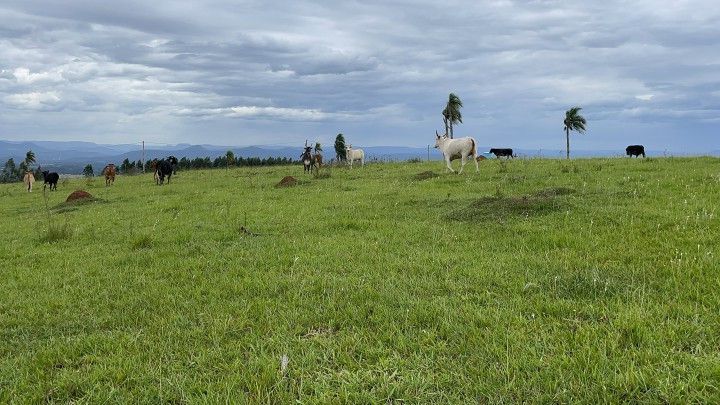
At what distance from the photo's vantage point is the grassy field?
3.91 m

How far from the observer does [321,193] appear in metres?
17.5

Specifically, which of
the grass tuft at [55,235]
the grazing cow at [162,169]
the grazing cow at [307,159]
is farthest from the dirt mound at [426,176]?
the grazing cow at [162,169]

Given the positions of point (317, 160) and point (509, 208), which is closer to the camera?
point (509, 208)

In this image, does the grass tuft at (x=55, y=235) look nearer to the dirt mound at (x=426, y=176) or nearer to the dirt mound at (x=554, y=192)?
the dirt mound at (x=554, y=192)

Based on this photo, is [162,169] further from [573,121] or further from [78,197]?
[573,121]

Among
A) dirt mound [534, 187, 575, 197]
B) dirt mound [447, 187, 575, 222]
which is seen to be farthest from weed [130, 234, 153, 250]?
dirt mound [534, 187, 575, 197]

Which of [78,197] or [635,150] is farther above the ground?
[635,150]

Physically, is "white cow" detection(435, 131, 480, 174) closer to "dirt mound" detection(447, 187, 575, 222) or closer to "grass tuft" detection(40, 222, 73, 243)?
"dirt mound" detection(447, 187, 575, 222)

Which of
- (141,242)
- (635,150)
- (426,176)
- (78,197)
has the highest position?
(635,150)

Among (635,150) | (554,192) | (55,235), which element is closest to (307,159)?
(55,235)

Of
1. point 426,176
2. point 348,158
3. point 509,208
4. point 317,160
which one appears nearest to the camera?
point 509,208

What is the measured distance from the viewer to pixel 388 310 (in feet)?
17.7

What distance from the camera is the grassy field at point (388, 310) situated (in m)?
3.91

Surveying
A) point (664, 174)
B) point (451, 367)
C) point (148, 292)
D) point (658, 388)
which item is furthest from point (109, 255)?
point (664, 174)
